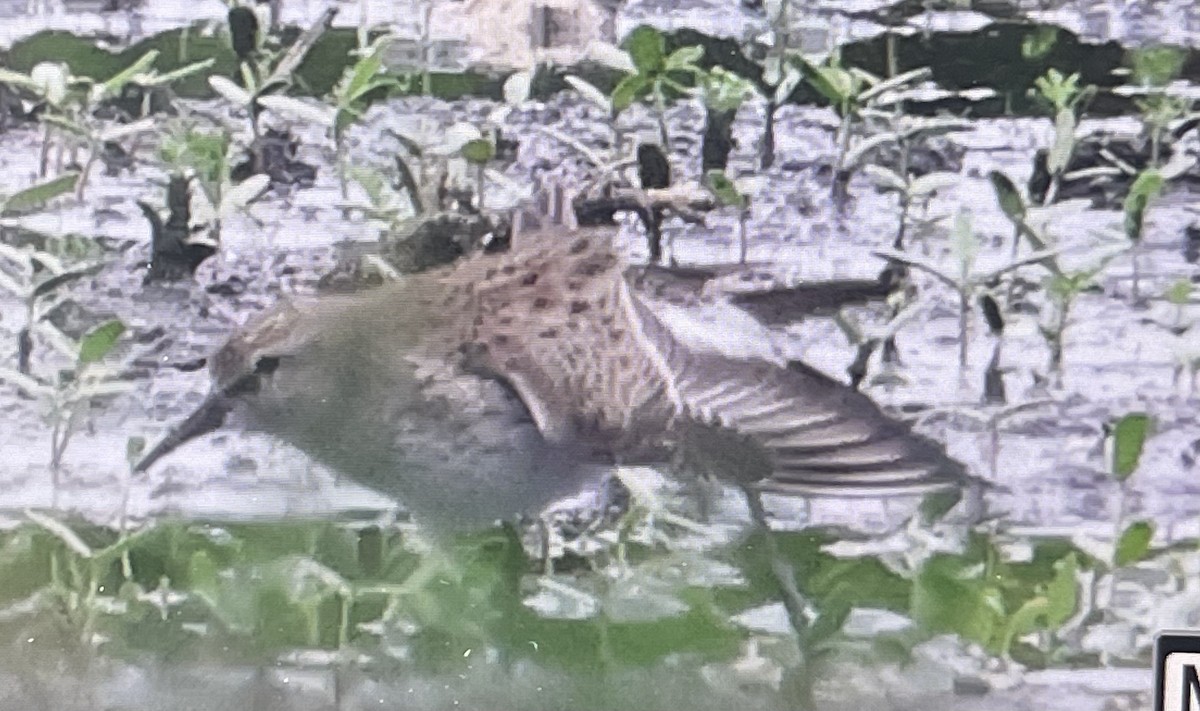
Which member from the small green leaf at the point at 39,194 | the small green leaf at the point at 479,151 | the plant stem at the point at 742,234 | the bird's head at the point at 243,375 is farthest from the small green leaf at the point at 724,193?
the small green leaf at the point at 39,194

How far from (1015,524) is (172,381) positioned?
1.46ft

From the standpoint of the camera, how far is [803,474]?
1.93 ft

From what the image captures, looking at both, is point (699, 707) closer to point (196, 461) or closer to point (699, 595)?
point (699, 595)

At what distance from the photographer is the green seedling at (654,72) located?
58cm

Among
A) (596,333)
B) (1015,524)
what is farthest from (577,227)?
(1015,524)

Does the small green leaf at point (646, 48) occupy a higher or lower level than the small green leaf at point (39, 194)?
higher

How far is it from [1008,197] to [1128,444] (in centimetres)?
14

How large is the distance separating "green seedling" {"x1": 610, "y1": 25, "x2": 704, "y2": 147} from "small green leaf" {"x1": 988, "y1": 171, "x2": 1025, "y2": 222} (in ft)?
0.53

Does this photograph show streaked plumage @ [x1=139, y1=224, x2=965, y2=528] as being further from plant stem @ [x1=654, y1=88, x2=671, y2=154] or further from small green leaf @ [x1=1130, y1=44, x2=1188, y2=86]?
small green leaf @ [x1=1130, y1=44, x2=1188, y2=86]

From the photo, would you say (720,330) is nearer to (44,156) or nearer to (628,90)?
(628,90)

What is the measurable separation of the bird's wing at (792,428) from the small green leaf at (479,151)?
0.10m

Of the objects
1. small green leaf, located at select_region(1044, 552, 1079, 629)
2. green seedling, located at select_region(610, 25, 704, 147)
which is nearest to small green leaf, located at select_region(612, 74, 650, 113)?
green seedling, located at select_region(610, 25, 704, 147)

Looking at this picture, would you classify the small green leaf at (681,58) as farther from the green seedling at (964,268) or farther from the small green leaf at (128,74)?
the small green leaf at (128,74)

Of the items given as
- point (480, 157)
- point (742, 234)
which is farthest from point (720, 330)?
point (480, 157)
